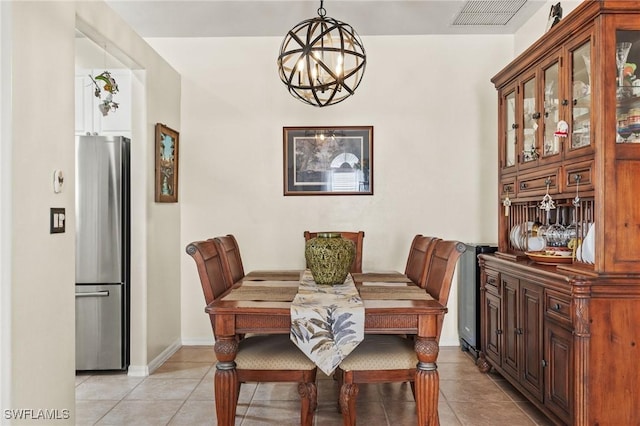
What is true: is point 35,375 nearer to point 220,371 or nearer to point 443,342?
point 220,371

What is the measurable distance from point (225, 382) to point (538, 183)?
215 cm

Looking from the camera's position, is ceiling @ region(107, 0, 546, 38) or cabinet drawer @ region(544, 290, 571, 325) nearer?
cabinet drawer @ region(544, 290, 571, 325)

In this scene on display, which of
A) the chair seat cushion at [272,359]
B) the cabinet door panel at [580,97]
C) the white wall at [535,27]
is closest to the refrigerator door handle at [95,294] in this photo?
the chair seat cushion at [272,359]

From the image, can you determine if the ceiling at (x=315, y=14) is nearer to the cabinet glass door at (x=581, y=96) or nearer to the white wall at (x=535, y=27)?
the white wall at (x=535, y=27)

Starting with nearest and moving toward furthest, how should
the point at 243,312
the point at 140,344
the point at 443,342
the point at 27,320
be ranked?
the point at 27,320 → the point at 243,312 → the point at 140,344 → the point at 443,342

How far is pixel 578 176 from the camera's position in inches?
96.4

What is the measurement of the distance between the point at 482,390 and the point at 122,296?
8.53ft

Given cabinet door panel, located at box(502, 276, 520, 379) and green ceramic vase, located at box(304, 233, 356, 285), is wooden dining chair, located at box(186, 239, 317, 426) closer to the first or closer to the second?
green ceramic vase, located at box(304, 233, 356, 285)

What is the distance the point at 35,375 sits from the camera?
6.86 feet

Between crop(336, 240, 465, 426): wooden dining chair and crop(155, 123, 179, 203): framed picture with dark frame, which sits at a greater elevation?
crop(155, 123, 179, 203): framed picture with dark frame

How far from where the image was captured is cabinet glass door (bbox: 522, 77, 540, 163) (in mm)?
2977

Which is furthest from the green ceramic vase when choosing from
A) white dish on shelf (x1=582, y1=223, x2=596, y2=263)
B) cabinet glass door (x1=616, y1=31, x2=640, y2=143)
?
cabinet glass door (x1=616, y1=31, x2=640, y2=143)

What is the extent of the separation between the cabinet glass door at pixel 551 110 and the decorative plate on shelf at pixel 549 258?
59cm

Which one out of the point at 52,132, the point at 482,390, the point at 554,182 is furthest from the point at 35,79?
the point at 482,390
